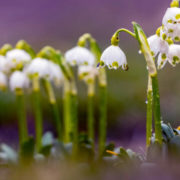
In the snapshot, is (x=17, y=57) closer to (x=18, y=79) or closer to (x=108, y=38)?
(x=18, y=79)

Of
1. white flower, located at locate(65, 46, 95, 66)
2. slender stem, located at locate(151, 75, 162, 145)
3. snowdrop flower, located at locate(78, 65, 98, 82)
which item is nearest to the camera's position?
slender stem, located at locate(151, 75, 162, 145)

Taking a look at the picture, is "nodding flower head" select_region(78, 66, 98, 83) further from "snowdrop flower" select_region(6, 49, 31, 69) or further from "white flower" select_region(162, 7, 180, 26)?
"white flower" select_region(162, 7, 180, 26)

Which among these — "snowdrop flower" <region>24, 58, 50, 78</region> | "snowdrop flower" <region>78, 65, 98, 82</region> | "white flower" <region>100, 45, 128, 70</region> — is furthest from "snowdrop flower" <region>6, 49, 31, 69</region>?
"white flower" <region>100, 45, 128, 70</region>

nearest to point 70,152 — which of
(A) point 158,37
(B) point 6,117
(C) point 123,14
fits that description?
(A) point 158,37

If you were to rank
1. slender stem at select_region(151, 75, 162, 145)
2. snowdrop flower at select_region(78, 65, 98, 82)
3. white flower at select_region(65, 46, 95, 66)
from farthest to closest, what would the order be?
snowdrop flower at select_region(78, 65, 98, 82)
white flower at select_region(65, 46, 95, 66)
slender stem at select_region(151, 75, 162, 145)

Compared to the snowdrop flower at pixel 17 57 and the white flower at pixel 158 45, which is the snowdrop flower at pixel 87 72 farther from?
the white flower at pixel 158 45

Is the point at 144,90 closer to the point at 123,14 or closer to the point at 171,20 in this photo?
the point at 123,14

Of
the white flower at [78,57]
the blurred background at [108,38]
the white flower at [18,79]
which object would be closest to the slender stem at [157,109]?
the white flower at [78,57]
